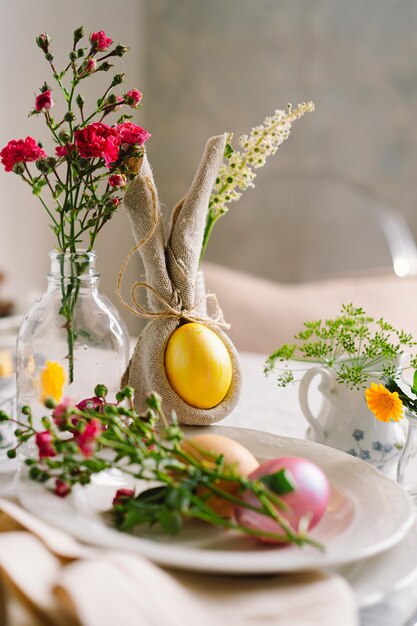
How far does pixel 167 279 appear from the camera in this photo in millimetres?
914

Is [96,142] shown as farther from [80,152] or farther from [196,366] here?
[196,366]

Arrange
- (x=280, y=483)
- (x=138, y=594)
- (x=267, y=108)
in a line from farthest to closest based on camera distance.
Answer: (x=267, y=108), (x=280, y=483), (x=138, y=594)

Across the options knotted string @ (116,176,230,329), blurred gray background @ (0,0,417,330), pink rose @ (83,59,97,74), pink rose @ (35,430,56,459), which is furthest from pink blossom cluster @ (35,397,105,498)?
blurred gray background @ (0,0,417,330)

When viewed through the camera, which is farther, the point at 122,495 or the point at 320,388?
the point at 320,388

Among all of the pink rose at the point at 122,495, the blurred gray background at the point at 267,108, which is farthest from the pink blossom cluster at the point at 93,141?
the blurred gray background at the point at 267,108

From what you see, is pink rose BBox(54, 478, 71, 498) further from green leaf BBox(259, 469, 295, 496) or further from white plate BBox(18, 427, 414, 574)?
green leaf BBox(259, 469, 295, 496)

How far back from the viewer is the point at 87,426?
25.5 inches

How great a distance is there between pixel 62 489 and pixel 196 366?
10.8 inches

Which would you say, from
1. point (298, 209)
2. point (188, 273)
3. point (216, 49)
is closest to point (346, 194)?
point (298, 209)

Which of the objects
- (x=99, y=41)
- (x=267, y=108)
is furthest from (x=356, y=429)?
(x=267, y=108)

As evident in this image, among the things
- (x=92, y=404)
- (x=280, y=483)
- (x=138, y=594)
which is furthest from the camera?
(x=92, y=404)

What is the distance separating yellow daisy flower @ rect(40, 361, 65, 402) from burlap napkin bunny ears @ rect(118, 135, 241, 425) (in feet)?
0.31

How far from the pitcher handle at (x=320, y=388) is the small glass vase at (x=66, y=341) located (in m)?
0.22

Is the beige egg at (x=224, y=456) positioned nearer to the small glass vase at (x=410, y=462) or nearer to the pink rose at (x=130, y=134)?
the small glass vase at (x=410, y=462)
